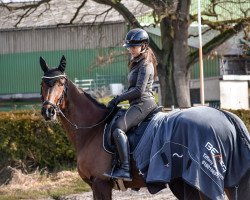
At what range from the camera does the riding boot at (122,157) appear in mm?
8469

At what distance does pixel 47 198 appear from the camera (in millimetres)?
13180

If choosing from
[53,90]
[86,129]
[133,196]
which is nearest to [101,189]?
[86,129]

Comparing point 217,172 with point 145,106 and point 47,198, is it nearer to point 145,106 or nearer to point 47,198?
point 145,106

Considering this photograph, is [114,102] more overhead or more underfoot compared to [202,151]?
more overhead

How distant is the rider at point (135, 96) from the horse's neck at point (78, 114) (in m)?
0.50

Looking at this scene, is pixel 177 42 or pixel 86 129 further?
pixel 177 42

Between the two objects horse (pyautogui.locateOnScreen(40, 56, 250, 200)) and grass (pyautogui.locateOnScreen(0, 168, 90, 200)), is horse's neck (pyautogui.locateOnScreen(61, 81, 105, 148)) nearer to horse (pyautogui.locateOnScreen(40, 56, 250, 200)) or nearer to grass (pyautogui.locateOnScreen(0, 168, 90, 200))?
horse (pyautogui.locateOnScreen(40, 56, 250, 200))

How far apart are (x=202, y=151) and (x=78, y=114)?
2.16 meters

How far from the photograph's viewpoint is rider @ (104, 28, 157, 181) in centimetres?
852

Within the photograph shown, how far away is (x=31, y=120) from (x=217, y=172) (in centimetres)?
859

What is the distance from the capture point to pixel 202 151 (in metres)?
7.85

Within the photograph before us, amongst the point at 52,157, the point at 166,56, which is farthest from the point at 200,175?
the point at 166,56

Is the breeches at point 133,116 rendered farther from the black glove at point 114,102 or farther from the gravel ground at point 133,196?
the gravel ground at point 133,196

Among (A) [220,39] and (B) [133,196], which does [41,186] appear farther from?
(A) [220,39]
